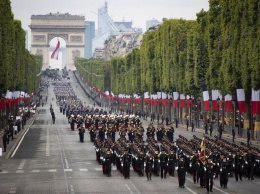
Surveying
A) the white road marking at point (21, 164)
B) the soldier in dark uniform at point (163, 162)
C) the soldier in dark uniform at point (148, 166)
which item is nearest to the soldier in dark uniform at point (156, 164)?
the soldier in dark uniform at point (163, 162)

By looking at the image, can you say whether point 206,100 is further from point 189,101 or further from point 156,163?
point 156,163

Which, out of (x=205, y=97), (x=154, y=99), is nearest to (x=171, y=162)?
(x=205, y=97)

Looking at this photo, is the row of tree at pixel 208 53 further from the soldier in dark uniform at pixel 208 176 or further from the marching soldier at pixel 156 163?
the soldier in dark uniform at pixel 208 176

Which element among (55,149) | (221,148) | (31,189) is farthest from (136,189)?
(55,149)

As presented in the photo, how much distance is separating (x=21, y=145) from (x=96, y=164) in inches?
801

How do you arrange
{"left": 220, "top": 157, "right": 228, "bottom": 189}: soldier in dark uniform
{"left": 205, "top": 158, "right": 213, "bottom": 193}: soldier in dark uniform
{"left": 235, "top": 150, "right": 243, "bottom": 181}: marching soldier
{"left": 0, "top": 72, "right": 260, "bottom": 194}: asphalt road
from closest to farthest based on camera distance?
{"left": 205, "top": 158, "right": 213, "bottom": 193}: soldier in dark uniform → {"left": 0, "top": 72, "right": 260, "bottom": 194}: asphalt road → {"left": 220, "top": 157, "right": 228, "bottom": 189}: soldier in dark uniform → {"left": 235, "top": 150, "right": 243, "bottom": 181}: marching soldier

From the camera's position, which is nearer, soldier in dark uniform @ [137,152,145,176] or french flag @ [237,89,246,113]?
soldier in dark uniform @ [137,152,145,176]

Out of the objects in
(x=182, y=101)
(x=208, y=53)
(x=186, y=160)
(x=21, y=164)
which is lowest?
(x=21, y=164)

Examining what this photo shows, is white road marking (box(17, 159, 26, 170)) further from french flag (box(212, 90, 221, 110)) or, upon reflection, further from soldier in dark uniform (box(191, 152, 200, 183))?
french flag (box(212, 90, 221, 110))

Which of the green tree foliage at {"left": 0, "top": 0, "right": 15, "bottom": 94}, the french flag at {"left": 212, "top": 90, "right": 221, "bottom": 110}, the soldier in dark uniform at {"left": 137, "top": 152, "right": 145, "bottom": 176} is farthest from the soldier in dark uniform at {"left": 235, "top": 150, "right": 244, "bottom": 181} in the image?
the french flag at {"left": 212, "top": 90, "right": 221, "bottom": 110}

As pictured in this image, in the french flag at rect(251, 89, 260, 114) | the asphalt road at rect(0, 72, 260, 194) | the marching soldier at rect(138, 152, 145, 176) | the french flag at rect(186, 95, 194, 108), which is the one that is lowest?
the asphalt road at rect(0, 72, 260, 194)

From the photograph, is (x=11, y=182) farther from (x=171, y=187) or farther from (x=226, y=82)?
(x=226, y=82)

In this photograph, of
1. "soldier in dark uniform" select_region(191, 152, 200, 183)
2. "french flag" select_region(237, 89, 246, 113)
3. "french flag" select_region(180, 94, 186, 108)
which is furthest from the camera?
"french flag" select_region(180, 94, 186, 108)

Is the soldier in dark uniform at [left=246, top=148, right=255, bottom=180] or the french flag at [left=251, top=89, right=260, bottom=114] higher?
the french flag at [left=251, top=89, right=260, bottom=114]
